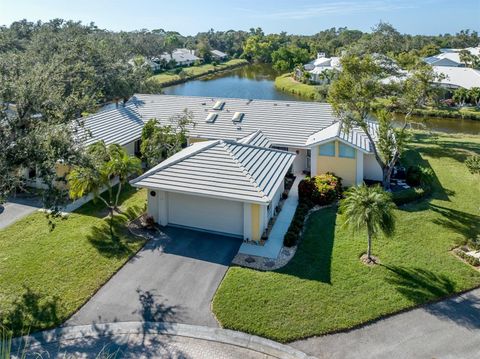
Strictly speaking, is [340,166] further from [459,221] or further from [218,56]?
[218,56]

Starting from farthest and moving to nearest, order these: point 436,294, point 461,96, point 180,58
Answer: point 180,58
point 461,96
point 436,294

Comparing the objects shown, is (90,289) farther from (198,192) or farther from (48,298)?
(198,192)

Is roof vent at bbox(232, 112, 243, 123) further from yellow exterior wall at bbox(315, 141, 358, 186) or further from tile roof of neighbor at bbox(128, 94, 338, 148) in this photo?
yellow exterior wall at bbox(315, 141, 358, 186)

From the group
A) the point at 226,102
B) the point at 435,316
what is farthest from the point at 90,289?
the point at 226,102

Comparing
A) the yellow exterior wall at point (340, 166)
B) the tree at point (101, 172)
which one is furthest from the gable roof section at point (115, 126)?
the yellow exterior wall at point (340, 166)

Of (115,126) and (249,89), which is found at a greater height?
(249,89)

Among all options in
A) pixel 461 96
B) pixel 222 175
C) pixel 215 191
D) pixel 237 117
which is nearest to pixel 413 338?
pixel 215 191
